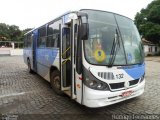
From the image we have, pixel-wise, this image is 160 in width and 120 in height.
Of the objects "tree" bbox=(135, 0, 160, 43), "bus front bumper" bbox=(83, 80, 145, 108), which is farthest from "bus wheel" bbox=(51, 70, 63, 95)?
"tree" bbox=(135, 0, 160, 43)

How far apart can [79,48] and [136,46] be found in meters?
1.91

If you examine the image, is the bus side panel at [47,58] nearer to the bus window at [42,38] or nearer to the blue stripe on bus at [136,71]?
the bus window at [42,38]

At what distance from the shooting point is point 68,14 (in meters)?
5.92

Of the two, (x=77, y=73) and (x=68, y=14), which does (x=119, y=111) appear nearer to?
(x=77, y=73)

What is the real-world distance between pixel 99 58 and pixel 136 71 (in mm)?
1368

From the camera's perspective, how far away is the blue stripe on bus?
5.49 metres

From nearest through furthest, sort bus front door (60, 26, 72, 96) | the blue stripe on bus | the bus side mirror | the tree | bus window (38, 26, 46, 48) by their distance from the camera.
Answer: the bus side mirror → the blue stripe on bus → bus front door (60, 26, 72, 96) → bus window (38, 26, 46, 48) → the tree

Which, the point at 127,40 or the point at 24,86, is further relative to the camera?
the point at 24,86

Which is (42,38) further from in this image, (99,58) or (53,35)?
(99,58)

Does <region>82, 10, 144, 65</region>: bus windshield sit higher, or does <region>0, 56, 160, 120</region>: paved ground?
<region>82, 10, 144, 65</region>: bus windshield

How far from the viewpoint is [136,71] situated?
573cm

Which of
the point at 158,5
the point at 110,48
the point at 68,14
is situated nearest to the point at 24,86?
the point at 68,14

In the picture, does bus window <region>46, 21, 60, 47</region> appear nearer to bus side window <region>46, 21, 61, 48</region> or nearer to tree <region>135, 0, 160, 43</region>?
bus side window <region>46, 21, 61, 48</region>

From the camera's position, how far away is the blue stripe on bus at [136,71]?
5491 mm
